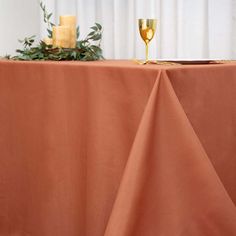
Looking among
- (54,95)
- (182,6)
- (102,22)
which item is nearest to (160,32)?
(182,6)

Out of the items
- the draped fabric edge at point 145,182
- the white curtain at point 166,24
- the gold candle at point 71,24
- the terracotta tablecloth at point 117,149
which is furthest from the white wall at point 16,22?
the draped fabric edge at point 145,182

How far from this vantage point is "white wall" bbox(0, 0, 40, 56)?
7.95 ft

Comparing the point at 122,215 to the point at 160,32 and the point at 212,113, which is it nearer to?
the point at 212,113

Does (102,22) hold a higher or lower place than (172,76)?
higher

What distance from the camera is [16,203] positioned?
115cm

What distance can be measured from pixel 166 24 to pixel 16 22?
0.98 m

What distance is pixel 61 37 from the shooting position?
1.33 m

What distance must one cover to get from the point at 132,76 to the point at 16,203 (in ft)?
1.86

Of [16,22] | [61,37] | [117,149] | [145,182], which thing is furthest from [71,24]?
[16,22]

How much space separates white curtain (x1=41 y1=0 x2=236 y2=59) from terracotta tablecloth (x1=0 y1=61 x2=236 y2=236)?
1.12m

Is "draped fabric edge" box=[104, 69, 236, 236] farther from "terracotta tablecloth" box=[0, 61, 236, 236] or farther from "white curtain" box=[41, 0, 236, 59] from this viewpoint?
"white curtain" box=[41, 0, 236, 59]

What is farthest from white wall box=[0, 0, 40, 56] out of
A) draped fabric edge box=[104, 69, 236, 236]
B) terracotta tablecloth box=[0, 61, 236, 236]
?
draped fabric edge box=[104, 69, 236, 236]

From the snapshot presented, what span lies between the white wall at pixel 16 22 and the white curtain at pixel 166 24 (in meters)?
0.14

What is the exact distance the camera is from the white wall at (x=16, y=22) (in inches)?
95.3
